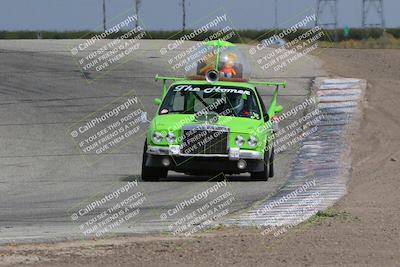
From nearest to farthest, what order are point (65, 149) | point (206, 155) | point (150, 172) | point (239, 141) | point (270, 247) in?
point (270, 247) < point (206, 155) < point (239, 141) < point (150, 172) < point (65, 149)

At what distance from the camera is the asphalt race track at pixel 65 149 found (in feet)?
41.3

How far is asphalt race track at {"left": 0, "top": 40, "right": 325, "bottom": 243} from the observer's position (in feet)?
41.3

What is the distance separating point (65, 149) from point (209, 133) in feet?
20.9

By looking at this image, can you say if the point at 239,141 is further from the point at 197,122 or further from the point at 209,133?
the point at 197,122

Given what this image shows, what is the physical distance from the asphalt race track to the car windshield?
3.62ft

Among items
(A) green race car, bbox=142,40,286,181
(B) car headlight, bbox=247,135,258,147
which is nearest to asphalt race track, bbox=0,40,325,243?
(A) green race car, bbox=142,40,286,181

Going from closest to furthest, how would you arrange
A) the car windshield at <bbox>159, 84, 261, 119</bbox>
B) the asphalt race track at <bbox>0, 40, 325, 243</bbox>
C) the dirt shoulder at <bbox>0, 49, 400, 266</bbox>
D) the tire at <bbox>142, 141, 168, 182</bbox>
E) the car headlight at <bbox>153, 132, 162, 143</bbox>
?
the dirt shoulder at <bbox>0, 49, 400, 266</bbox> → the asphalt race track at <bbox>0, 40, 325, 243</bbox> → the car headlight at <bbox>153, 132, 162, 143</bbox> → the tire at <bbox>142, 141, 168, 182</bbox> → the car windshield at <bbox>159, 84, 261, 119</bbox>

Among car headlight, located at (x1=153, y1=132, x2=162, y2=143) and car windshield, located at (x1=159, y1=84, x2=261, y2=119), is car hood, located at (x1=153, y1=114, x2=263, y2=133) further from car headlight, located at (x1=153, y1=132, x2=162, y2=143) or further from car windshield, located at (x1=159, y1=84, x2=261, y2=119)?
car windshield, located at (x1=159, y1=84, x2=261, y2=119)

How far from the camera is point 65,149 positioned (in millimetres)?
21531

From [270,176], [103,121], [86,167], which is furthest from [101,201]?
[103,121]

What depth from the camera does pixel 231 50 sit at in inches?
726

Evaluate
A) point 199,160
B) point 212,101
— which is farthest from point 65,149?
point 199,160

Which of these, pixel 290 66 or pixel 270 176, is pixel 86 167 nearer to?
pixel 270 176

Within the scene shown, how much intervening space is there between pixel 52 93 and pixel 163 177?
13.6 metres
